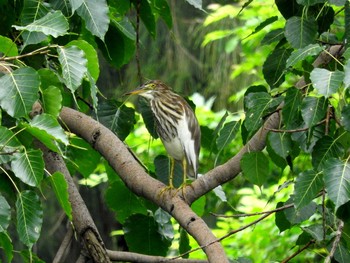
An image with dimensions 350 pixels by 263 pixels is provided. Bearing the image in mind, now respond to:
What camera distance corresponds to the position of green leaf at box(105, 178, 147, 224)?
119 inches

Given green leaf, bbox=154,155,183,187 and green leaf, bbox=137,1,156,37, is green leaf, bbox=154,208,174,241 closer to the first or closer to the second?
green leaf, bbox=154,155,183,187

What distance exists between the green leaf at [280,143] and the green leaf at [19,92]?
0.73 m

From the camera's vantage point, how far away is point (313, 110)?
6.84 feet

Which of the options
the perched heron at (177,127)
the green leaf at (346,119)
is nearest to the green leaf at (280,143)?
the green leaf at (346,119)

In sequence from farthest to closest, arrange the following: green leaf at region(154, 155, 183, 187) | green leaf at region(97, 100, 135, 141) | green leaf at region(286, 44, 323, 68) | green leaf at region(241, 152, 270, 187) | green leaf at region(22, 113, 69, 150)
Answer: green leaf at region(154, 155, 183, 187)
green leaf at region(97, 100, 135, 141)
green leaf at region(241, 152, 270, 187)
green leaf at region(286, 44, 323, 68)
green leaf at region(22, 113, 69, 150)

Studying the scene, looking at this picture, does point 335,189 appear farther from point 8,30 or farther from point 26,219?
point 8,30

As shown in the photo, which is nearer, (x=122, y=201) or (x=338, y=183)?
(x=338, y=183)

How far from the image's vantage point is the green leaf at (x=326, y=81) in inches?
74.4

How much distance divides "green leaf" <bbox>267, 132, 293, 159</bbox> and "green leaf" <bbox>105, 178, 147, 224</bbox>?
76cm

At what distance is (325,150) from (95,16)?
62 centimetres

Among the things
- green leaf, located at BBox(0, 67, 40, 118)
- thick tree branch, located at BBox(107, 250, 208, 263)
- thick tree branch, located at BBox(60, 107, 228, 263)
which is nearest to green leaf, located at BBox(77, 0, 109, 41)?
green leaf, located at BBox(0, 67, 40, 118)

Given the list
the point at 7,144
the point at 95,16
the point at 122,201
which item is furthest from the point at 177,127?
the point at 7,144

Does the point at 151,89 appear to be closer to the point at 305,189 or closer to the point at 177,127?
the point at 177,127

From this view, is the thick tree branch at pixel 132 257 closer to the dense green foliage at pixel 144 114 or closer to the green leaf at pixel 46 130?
the dense green foliage at pixel 144 114
